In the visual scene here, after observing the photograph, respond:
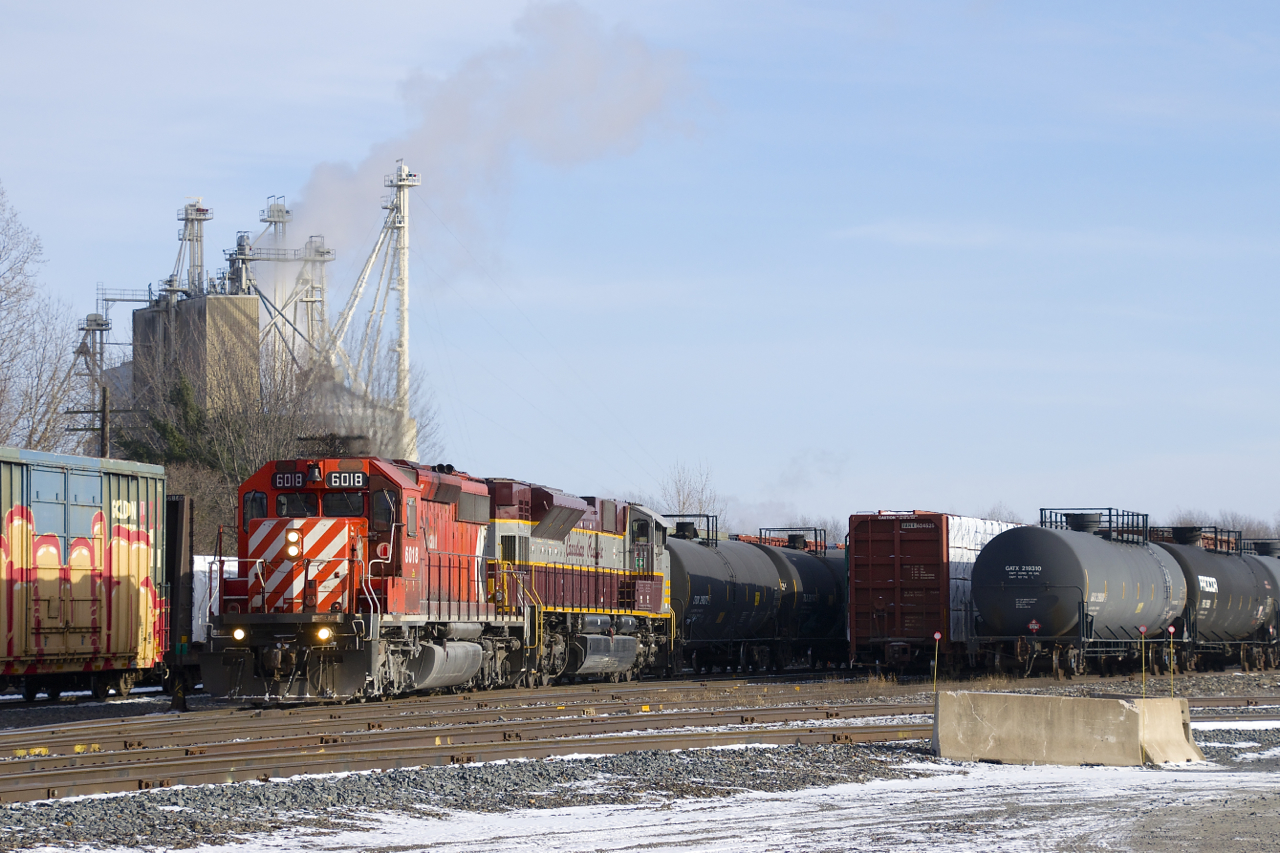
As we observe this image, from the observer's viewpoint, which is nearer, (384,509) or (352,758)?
(352,758)

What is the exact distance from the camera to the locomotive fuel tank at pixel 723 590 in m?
30.9

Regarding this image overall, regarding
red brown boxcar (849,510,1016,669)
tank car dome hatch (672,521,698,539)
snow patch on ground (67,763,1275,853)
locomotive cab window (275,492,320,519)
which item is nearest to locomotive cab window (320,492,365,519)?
locomotive cab window (275,492,320,519)

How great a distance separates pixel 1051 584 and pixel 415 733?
1509cm

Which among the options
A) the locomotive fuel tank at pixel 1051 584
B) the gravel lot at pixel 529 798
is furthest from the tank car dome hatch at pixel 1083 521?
the gravel lot at pixel 529 798

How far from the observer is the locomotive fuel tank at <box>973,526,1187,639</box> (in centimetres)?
2633

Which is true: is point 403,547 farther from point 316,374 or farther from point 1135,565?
point 316,374

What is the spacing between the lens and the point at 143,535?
2217cm

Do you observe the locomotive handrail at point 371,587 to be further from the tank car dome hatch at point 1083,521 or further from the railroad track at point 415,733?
the tank car dome hatch at point 1083,521

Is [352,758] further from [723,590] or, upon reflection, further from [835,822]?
[723,590]

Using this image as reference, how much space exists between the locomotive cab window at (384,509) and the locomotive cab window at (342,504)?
227 mm

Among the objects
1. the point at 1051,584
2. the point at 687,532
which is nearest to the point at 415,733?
the point at 1051,584

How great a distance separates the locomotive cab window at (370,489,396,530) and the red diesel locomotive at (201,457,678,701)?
1 cm

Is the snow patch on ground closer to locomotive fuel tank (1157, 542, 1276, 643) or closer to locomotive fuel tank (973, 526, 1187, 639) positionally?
locomotive fuel tank (973, 526, 1187, 639)

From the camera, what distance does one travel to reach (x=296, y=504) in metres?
20.1
